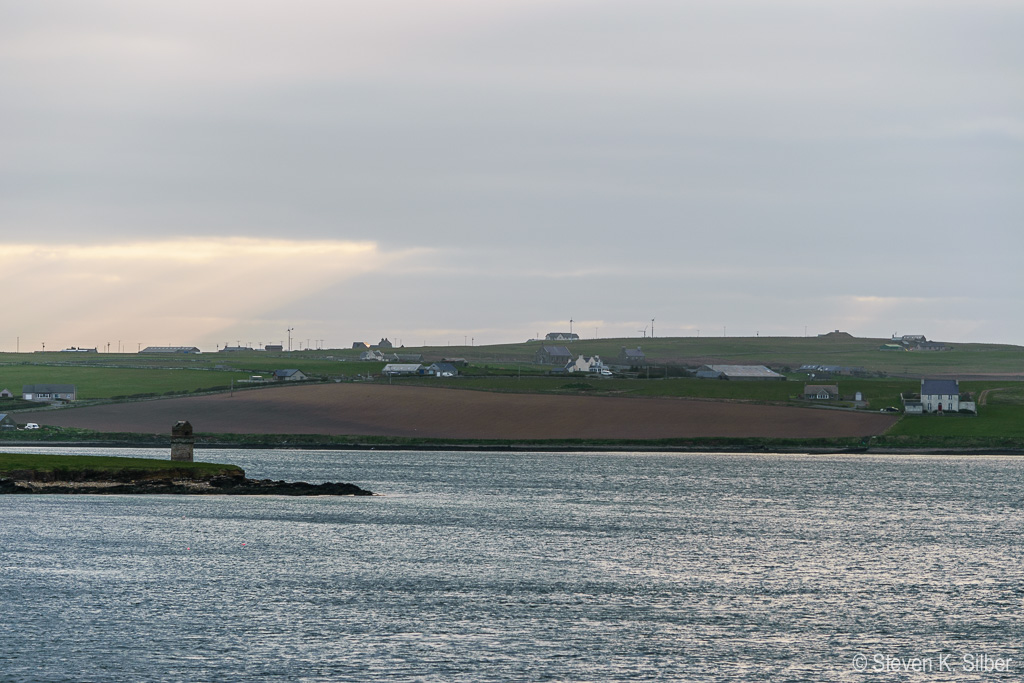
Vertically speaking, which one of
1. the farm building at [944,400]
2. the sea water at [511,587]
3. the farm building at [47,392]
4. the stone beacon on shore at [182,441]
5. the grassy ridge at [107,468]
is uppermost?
→ the farm building at [944,400]

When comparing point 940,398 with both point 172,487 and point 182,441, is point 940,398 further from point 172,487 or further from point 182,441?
point 172,487

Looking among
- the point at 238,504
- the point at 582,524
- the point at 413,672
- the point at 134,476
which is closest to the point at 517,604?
the point at 413,672

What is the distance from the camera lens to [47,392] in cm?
18425

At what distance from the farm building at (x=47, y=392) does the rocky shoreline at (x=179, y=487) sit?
94880 mm

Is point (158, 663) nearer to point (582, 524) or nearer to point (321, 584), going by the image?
point (321, 584)

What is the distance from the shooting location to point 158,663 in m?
39.6

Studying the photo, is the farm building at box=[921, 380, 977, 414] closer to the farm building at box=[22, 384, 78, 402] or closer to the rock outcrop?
the rock outcrop

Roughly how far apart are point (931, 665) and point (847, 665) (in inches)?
110

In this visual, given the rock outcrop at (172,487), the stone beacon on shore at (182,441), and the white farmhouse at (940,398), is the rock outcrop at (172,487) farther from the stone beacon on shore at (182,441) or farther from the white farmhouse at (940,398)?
the white farmhouse at (940,398)

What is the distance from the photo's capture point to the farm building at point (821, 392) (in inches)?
6727

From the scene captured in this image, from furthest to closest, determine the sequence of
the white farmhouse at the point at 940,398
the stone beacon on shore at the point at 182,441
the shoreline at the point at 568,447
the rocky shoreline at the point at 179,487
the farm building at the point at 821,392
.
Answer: the farm building at the point at 821,392 → the white farmhouse at the point at 940,398 → the shoreline at the point at 568,447 → the stone beacon on shore at the point at 182,441 → the rocky shoreline at the point at 179,487

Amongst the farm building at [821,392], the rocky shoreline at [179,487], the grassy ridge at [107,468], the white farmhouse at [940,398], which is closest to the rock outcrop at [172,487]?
the rocky shoreline at [179,487]

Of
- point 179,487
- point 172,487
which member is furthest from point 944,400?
point 172,487

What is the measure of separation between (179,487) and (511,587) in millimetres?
49278
